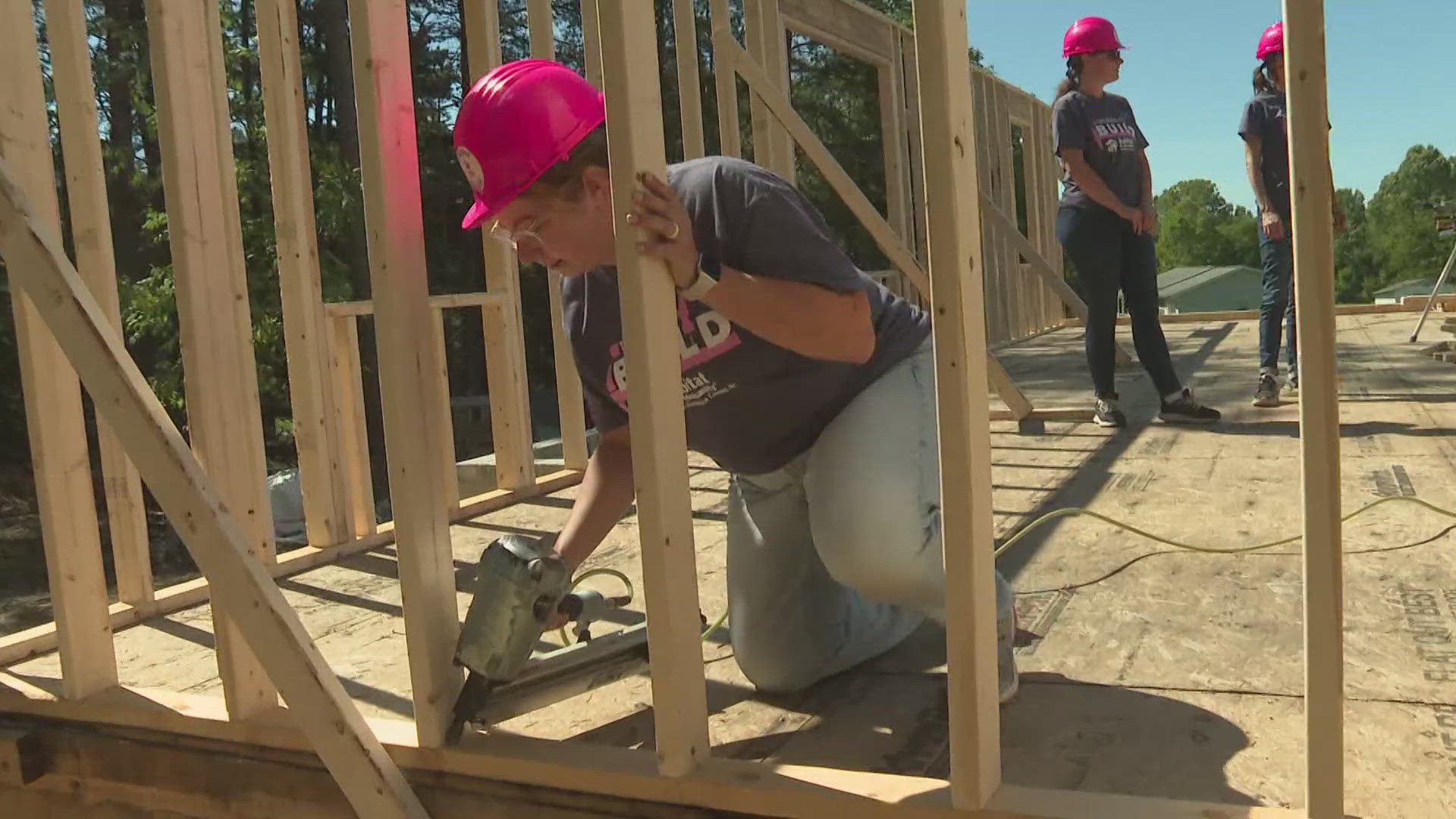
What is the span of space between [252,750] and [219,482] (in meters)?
0.46

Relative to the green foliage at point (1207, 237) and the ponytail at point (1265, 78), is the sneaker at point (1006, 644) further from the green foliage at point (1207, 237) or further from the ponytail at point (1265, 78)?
the green foliage at point (1207, 237)

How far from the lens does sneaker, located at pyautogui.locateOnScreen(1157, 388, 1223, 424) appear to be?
14.7 feet

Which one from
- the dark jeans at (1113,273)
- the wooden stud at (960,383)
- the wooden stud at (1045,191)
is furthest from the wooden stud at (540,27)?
the wooden stud at (1045,191)

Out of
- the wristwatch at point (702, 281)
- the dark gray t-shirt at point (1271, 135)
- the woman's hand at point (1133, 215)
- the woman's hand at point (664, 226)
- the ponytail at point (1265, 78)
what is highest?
the ponytail at point (1265, 78)

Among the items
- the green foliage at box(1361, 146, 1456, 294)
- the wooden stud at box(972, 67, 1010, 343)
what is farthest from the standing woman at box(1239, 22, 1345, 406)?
the green foliage at box(1361, 146, 1456, 294)

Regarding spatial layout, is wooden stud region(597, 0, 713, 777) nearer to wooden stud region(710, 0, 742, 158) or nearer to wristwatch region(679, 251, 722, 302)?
wristwatch region(679, 251, 722, 302)

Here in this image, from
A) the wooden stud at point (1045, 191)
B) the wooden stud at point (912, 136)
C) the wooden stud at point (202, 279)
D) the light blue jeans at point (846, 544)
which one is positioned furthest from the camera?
the wooden stud at point (1045, 191)

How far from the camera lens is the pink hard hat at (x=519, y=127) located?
5.13ft

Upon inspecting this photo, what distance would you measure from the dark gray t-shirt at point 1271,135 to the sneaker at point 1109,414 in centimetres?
97

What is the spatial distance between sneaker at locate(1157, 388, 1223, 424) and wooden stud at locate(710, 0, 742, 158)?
6.72 feet

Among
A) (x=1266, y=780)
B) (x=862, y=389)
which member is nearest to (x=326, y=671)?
(x=862, y=389)

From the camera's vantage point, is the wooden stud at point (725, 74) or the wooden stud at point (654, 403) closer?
the wooden stud at point (654, 403)

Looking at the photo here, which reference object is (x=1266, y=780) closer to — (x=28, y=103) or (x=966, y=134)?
(x=966, y=134)

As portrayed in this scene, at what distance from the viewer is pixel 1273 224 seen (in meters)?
4.27
